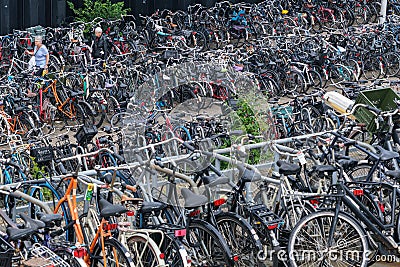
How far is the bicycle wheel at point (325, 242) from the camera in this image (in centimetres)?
826

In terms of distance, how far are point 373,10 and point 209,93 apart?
9001 mm

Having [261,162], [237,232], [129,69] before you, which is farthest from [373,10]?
[237,232]

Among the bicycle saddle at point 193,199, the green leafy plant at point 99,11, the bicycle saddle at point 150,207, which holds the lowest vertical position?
the bicycle saddle at point 150,207

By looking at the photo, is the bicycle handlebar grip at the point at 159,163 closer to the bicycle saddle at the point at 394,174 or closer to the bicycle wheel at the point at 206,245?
the bicycle wheel at the point at 206,245

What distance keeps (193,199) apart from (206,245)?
0.46 m

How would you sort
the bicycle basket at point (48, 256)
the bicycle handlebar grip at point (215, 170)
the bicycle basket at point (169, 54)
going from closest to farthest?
the bicycle basket at point (48, 256)
the bicycle handlebar grip at point (215, 170)
the bicycle basket at point (169, 54)

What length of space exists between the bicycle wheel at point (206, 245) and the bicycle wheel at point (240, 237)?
28 centimetres

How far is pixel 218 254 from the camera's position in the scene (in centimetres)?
830

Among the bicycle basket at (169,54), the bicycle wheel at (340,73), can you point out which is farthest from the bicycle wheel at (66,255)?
the bicycle wheel at (340,73)

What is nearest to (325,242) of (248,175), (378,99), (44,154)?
(248,175)

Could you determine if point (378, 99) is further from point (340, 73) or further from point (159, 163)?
point (159, 163)

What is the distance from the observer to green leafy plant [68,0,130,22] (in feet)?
65.8

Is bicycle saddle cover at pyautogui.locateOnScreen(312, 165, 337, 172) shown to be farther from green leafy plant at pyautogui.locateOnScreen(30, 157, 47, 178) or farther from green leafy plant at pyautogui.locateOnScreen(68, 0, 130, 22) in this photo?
green leafy plant at pyautogui.locateOnScreen(68, 0, 130, 22)

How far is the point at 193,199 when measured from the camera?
8.19m
